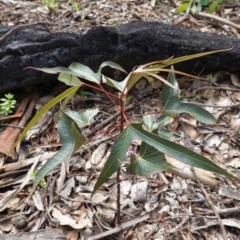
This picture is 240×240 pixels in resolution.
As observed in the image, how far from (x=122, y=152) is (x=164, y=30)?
3.68 feet

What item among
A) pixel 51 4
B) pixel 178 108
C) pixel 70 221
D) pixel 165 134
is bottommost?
pixel 70 221

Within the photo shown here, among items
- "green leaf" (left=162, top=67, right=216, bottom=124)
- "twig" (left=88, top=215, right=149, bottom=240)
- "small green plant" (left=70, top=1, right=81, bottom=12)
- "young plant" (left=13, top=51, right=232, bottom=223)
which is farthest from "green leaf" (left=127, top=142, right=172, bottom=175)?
"small green plant" (left=70, top=1, right=81, bottom=12)

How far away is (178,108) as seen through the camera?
0.97 m

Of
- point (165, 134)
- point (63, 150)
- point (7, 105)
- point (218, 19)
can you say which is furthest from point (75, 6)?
point (63, 150)

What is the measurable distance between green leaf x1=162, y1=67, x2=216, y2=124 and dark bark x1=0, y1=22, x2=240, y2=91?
2.67 feet

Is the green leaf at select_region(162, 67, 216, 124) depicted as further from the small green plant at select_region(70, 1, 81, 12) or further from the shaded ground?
the small green plant at select_region(70, 1, 81, 12)

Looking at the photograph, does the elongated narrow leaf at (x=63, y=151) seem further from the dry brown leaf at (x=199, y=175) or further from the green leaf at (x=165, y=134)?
the dry brown leaf at (x=199, y=175)

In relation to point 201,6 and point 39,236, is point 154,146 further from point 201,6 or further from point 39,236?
point 201,6

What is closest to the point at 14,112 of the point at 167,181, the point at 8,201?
the point at 8,201

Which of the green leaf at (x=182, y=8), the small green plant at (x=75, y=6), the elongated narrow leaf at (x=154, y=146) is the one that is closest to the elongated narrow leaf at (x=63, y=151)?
the elongated narrow leaf at (x=154, y=146)

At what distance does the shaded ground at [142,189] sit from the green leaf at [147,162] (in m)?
0.38

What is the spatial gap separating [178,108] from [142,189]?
0.51 m

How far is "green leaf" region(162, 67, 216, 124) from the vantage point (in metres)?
0.95

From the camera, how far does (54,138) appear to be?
1.61 m
